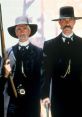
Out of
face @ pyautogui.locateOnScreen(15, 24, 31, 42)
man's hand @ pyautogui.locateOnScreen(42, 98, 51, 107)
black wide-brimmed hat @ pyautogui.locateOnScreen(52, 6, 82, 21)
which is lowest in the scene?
man's hand @ pyautogui.locateOnScreen(42, 98, 51, 107)

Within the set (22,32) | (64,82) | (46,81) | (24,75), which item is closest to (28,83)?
(24,75)

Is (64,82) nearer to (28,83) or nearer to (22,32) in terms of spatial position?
(28,83)

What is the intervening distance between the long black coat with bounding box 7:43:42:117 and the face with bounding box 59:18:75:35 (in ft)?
1.11

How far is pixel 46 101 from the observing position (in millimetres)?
4000

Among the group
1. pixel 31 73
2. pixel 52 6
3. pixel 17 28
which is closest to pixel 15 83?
pixel 31 73

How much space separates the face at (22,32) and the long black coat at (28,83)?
0.12 meters

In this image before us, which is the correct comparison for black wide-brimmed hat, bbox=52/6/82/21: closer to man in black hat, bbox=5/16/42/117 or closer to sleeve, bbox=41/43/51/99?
man in black hat, bbox=5/16/42/117

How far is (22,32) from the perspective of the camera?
415 cm

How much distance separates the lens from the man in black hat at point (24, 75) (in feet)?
13.7

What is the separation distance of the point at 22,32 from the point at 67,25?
1.50ft

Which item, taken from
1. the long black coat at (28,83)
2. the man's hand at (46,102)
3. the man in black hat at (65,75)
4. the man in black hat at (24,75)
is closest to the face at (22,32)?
the man in black hat at (24,75)

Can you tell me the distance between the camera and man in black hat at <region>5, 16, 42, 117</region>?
416cm

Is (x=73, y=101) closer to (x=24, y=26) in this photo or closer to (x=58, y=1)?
(x=24, y=26)

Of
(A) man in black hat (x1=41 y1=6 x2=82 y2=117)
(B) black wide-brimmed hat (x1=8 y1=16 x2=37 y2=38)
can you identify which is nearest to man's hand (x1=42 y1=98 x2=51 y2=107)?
(A) man in black hat (x1=41 y1=6 x2=82 y2=117)
